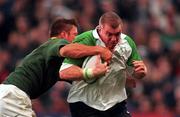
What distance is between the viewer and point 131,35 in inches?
735

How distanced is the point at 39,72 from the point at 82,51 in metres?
0.67

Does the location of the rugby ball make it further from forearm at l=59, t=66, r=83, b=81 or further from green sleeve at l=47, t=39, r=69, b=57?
green sleeve at l=47, t=39, r=69, b=57

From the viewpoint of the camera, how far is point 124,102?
10.8 meters

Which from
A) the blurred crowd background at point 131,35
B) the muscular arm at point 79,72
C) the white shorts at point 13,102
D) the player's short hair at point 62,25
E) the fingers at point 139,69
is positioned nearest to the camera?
the muscular arm at point 79,72

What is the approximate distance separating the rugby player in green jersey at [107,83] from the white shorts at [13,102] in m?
0.54

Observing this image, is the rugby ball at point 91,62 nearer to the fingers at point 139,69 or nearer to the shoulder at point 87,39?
the shoulder at point 87,39

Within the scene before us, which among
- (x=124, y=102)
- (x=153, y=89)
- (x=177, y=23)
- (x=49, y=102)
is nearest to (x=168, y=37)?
(x=177, y=23)

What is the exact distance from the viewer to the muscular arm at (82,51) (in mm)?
10305

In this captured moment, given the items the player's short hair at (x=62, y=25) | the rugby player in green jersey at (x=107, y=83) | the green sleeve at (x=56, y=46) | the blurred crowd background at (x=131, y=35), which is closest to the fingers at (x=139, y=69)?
the rugby player in green jersey at (x=107, y=83)

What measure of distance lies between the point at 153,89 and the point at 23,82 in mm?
6656

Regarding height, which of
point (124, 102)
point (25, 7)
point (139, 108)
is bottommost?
point (139, 108)

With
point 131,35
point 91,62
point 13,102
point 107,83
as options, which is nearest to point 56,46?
point 91,62

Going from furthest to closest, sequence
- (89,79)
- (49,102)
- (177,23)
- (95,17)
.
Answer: (177,23) → (95,17) → (49,102) → (89,79)

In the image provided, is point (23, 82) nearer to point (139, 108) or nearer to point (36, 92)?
point (36, 92)
